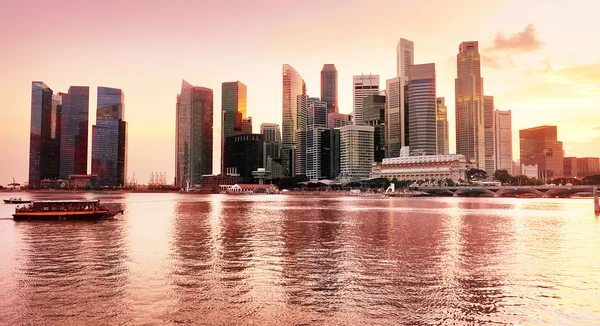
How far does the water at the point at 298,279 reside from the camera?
25594mm

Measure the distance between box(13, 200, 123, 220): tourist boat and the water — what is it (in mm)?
25317

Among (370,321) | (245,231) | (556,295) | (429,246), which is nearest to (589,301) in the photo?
(556,295)

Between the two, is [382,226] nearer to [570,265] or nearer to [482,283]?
[570,265]

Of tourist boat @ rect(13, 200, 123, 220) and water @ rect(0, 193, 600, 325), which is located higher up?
tourist boat @ rect(13, 200, 123, 220)

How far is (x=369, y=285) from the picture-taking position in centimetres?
3269

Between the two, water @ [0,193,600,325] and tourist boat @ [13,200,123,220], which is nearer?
water @ [0,193,600,325]

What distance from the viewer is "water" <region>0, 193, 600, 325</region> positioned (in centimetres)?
2559

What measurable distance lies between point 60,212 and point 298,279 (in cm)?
7148

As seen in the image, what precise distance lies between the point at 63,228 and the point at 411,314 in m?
66.0

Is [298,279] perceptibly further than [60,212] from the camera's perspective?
No

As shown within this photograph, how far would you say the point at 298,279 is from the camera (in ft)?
113

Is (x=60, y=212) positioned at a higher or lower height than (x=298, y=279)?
higher

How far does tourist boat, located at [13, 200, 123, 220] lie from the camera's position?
8650 centimetres

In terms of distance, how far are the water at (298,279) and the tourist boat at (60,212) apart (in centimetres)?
2532
